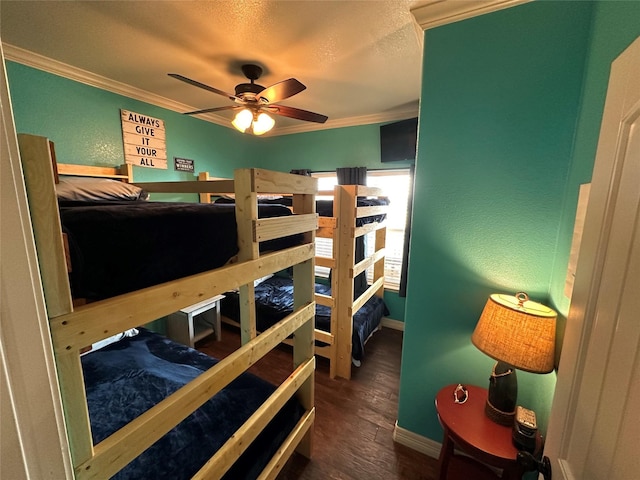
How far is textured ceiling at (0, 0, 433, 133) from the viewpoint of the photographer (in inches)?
57.4

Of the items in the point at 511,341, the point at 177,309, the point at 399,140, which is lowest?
the point at 511,341

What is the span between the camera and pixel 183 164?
10.1 feet

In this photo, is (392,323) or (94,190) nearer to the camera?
(94,190)

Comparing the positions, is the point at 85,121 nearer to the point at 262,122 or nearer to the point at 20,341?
the point at 262,122

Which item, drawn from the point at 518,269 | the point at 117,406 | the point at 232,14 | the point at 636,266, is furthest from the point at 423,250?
the point at 117,406

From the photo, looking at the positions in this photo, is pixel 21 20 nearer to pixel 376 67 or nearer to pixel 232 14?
pixel 232 14

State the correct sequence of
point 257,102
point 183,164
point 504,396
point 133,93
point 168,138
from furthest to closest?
point 183,164, point 168,138, point 133,93, point 257,102, point 504,396

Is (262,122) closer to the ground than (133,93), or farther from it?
closer to the ground

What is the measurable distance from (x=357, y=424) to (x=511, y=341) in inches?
54.0

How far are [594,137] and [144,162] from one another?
344 centimetres

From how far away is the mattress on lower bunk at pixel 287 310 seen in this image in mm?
2596

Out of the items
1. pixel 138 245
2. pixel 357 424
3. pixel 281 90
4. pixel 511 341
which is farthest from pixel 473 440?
pixel 281 90

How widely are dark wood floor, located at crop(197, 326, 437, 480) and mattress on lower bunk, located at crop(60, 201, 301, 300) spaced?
1575 mm

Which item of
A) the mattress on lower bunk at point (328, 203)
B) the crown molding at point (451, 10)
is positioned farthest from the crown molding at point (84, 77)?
the crown molding at point (451, 10)
